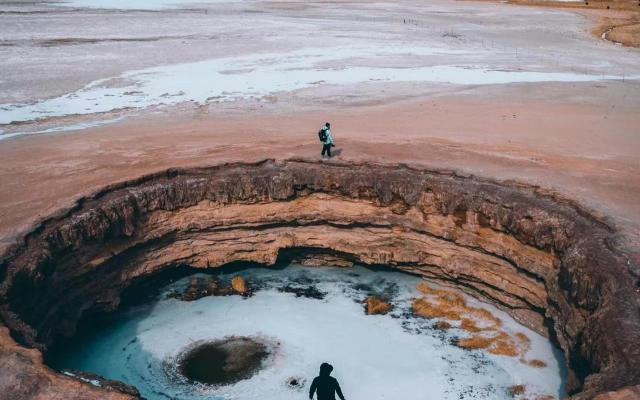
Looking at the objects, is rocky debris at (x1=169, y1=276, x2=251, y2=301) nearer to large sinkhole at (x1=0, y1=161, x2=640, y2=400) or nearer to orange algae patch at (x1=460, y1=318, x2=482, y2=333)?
large sinkhole at (x1=0, y1=161, x2=640, y2=400)

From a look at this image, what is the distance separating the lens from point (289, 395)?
42.0ft

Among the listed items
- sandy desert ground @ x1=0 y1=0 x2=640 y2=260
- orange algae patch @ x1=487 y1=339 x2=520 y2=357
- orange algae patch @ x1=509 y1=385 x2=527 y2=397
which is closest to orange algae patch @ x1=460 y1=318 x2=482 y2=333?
orange algae patch @ x1=487 y1=339 x2=520 y2=357

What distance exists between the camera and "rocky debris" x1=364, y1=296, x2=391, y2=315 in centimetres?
1588

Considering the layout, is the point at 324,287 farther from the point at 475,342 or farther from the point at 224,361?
the point at 475,342

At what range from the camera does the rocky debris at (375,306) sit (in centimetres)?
1588

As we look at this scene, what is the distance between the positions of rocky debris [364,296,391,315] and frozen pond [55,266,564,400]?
0.15 meters

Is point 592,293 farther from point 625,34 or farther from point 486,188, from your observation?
point 625,34

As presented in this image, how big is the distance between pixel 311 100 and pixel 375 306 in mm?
15090

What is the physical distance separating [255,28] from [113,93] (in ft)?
77.7

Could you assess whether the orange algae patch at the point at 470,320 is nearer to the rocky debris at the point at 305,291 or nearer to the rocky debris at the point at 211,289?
the rocky debris at the point at 305,291

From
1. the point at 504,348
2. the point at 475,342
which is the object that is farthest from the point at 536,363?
the point at 475,342

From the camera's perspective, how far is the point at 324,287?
17.3 meters

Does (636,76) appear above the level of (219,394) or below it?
above

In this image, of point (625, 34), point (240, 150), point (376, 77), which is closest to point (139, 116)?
point (240, 150)
